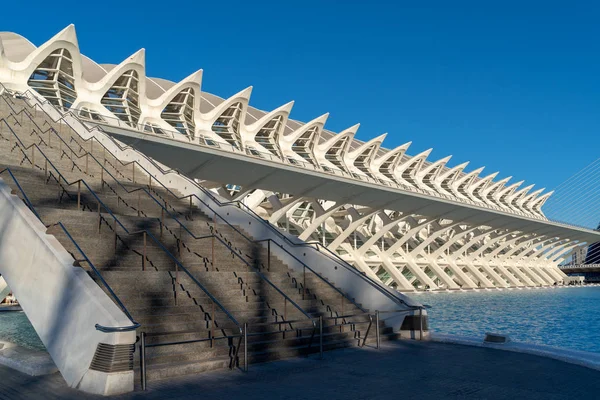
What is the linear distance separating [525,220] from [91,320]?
46.7 metres

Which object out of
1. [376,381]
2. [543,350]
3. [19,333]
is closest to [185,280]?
[376,381]

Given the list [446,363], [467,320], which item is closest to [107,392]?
[446,363]

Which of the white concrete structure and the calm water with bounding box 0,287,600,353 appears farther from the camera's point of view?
the white concrete structure

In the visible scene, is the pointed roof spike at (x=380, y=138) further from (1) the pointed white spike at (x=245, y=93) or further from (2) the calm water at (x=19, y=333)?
(2) the calm water at (x=19, y=333)

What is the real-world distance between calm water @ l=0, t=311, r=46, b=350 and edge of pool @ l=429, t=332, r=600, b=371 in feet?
20.0

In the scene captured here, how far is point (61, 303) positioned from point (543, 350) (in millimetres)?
6039

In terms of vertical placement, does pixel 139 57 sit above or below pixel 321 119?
above

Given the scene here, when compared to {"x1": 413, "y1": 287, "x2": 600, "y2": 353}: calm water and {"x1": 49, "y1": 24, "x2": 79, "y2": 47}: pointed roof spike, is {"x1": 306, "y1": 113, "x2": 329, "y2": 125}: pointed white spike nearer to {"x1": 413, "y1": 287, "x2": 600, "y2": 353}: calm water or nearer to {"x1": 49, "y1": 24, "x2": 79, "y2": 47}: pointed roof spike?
{"x1": 49, "y1": 24, "x2": 79, "y2": 47}: pointed roof spike

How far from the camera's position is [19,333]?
11242mm

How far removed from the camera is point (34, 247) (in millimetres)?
6473

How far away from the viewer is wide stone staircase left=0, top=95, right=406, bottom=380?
6457 millimetres

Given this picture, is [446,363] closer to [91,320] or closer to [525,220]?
[91,320]

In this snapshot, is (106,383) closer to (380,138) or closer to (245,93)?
(245,93)

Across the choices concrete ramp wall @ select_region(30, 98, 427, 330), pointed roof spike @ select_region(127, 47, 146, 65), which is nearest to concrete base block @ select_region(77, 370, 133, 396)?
concrete ramp wall @ select_region(30, 98, 427, 330)
